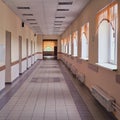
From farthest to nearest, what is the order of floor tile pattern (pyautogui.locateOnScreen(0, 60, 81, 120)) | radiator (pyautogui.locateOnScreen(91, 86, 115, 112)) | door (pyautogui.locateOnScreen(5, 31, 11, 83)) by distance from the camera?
door (pyautogui.locateOnScreen(5, 31, 11, 83)) < floor tile pattern (pyautogui.locateOnScreen(0, 60, 81, 120)) < radiator (pyautogui.locateOnScreen(91, 86, 115, 112))

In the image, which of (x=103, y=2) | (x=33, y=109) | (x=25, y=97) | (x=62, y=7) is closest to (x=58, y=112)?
(x=33, y=109)

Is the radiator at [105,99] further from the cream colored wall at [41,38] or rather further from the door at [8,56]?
the cream colored wall at [41,38]

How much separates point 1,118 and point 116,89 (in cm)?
260

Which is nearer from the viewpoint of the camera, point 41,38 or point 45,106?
point 45,106

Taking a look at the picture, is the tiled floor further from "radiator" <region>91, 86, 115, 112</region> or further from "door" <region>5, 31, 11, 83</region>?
"door" <region>5, 31, 11, 83</region>

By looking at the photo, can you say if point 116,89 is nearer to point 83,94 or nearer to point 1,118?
point 1,118

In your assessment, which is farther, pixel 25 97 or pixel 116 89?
pixel 25 97

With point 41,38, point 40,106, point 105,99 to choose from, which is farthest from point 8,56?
point 41,38

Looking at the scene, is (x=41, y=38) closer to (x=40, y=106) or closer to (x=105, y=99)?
(x=40, y=106)

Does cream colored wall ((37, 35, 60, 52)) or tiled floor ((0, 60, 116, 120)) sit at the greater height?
cream colored wall ((37, 35, 60, 52))

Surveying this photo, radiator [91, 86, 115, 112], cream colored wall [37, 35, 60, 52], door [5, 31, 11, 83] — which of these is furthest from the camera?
cream colored wall [37, 35, 60, 52]

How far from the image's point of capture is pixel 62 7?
10.4 metres

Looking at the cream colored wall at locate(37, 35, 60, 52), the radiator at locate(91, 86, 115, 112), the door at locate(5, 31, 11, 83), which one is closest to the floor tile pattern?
the radiator at locate(91, 86, 115, 112)

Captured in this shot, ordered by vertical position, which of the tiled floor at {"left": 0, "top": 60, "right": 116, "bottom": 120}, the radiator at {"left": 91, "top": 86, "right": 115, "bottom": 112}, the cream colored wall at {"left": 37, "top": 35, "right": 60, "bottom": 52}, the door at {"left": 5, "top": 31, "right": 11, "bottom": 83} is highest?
the cream colored wall at {"left": 37, "top": 35, "right": 60, "bottom": 52}
